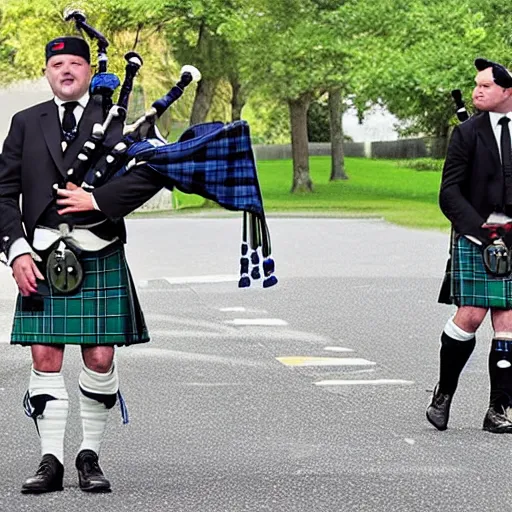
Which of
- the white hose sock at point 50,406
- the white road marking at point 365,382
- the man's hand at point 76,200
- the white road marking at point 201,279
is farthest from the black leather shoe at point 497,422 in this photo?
the white road marking at point 201,279

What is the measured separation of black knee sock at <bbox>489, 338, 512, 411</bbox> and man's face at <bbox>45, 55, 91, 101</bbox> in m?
2.70

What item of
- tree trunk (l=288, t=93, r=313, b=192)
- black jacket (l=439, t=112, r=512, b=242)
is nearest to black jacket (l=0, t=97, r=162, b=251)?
black jacket (l=439, t=112, r=512, b=242)

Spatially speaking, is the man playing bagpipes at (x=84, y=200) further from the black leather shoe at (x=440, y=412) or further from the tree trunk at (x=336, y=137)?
the tree trunk at (x=336, y=137)

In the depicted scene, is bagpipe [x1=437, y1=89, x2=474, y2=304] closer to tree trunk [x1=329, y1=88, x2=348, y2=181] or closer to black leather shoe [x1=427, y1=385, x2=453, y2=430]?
black leather shoe [x1=427, y1=385, x2=453, y2=430]

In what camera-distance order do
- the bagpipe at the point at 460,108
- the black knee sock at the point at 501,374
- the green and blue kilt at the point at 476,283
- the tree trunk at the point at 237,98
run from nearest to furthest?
the green and blue kilt at the point at 476,283 < the black knee sock at the point at 501,374 < the bagpipe at the point at 460,108 < the tree trunk at the point at 237,98

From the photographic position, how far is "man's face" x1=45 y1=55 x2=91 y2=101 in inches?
236

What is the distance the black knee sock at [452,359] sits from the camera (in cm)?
Answer: 771

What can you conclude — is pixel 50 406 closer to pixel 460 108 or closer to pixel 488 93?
pixel 488 93

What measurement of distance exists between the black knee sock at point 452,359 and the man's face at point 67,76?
8.33ft

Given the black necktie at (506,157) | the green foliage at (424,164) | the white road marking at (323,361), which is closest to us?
the black necktie at (506,157)

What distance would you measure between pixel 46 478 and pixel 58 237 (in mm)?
921

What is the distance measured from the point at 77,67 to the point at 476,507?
2230mm

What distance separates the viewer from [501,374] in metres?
7.73

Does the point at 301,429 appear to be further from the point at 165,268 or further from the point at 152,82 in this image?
the point at 152,82
